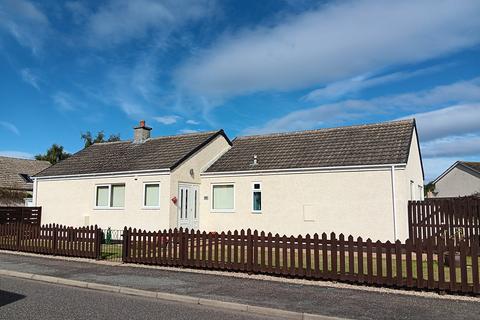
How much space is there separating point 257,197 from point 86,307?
11597 millimetres

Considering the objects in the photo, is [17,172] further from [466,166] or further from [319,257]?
[466,166]

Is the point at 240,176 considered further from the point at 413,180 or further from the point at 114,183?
the point at 413,180

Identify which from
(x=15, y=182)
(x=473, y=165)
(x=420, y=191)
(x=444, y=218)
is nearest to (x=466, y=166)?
(x=473, y=165)

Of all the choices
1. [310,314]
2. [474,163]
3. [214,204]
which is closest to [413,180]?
[214,204]

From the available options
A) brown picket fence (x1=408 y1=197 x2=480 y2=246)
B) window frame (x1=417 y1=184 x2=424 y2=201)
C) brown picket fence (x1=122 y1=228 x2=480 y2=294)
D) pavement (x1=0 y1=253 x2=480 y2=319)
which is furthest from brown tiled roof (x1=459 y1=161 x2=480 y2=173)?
pavement (x1=0 y1=253 x2=480 y2=319)

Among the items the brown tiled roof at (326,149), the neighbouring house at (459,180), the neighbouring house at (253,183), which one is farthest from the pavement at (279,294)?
the neighbouring house at (459,180)

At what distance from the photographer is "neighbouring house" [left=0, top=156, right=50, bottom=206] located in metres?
33.7

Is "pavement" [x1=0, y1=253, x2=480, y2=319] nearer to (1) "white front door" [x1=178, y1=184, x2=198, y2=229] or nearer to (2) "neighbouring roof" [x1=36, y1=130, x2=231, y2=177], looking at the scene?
(1) "white front door" [x1=178, y1=184, x2=198, y2=229]

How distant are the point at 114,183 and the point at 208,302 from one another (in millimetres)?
13234

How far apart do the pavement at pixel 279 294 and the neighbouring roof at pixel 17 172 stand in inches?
1037

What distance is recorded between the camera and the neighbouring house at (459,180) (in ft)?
138

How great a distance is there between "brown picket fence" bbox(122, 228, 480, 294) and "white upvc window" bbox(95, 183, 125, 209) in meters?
7.42

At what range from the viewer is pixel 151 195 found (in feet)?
61.6

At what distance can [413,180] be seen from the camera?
1759 cm
